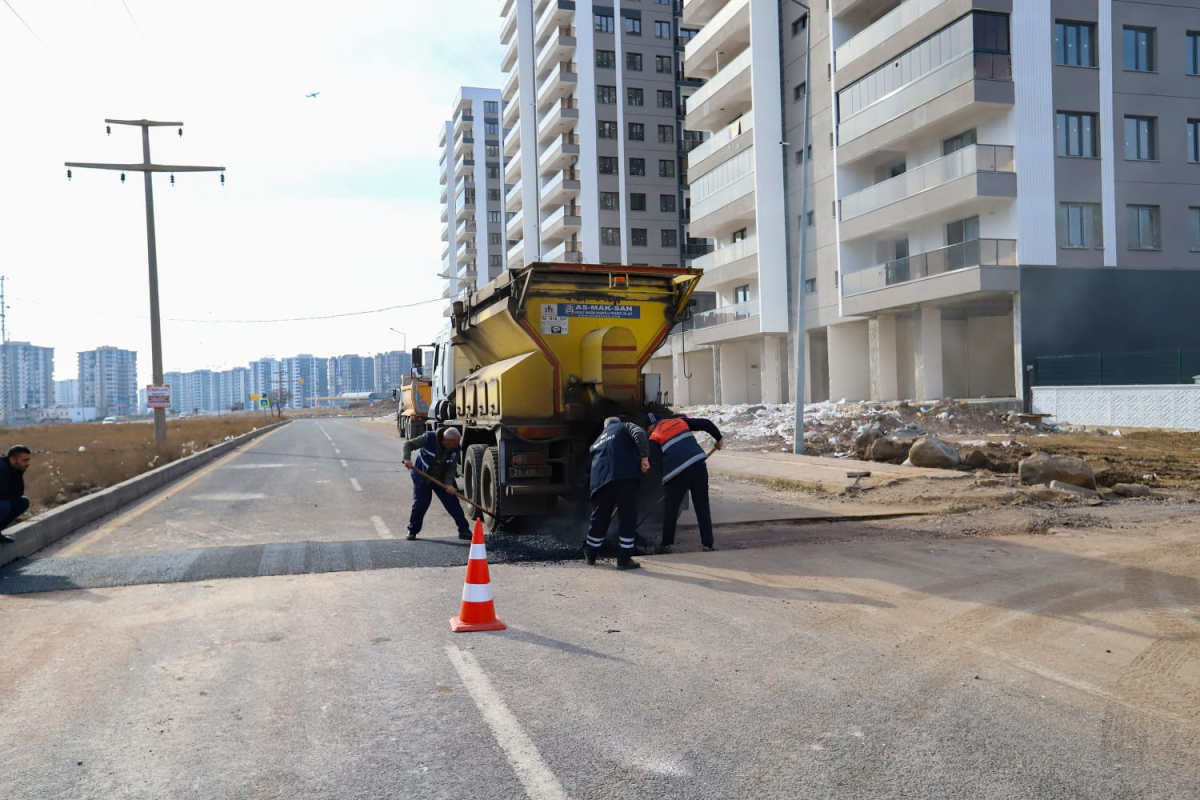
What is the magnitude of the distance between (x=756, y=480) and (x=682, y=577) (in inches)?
361

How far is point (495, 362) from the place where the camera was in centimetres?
1184

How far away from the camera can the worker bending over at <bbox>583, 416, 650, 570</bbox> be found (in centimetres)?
835

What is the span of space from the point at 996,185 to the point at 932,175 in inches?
102

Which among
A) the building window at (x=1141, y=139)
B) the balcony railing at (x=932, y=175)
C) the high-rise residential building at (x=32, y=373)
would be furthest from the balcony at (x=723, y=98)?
the high-rise residential building at (x=32, y=373)

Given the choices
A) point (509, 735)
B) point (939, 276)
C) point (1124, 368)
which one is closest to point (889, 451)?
point (1124, 368)

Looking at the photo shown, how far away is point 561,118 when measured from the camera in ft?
203

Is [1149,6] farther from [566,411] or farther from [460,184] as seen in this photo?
[460,184]

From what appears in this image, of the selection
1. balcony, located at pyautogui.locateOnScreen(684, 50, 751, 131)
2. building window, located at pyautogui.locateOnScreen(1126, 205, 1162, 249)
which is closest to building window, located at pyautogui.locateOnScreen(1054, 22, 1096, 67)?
building window, located at pyautogui.locateOnScreen(1126, 205, 1162, 249)

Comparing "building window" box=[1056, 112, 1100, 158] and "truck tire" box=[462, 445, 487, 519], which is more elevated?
"building window" box=[1056, 112, 1100, 158]

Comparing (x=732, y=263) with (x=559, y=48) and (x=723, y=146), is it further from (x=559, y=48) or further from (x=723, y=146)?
(x=559, y=48)

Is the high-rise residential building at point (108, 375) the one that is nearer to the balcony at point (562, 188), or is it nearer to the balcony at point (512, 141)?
the balcony at point (512, 141)

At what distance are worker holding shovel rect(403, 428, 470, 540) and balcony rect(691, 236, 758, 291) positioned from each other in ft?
107

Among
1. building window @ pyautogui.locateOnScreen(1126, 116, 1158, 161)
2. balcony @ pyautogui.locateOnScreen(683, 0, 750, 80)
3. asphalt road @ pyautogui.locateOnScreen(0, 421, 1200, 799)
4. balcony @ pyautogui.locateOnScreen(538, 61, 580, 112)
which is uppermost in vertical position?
balcony @ pyautogui.locateOnScreen(538, 61, 580, 112)

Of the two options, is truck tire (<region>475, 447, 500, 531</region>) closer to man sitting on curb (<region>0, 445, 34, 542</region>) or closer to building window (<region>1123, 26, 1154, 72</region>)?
man sitting on curb (<region>0, 445, 34, 542</region>)
